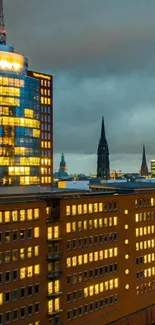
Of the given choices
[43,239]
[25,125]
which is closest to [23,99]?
[25,125]

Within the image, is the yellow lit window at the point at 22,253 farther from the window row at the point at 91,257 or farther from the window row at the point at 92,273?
the window row at the point at 92,273

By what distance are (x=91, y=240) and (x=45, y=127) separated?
91.2 meters

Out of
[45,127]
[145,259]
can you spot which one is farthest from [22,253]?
[45,127]

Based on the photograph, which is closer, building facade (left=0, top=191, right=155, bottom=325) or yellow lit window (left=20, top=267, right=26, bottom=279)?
building facade (left=0, top=191, right=155, bottom=325)

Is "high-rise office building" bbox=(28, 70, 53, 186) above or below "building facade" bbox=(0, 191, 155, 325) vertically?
above

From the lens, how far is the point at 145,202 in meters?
103

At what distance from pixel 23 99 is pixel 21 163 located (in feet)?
75.8

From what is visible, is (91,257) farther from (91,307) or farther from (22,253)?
(22,253)

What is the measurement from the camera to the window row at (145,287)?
330 ft

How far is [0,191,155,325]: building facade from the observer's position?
73.9 meters

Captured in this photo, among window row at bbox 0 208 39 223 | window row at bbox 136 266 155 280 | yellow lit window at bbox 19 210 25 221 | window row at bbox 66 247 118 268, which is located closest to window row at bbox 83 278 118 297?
window row at bbox 66 247 118 268

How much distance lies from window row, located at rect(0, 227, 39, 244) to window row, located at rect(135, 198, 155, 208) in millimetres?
32477

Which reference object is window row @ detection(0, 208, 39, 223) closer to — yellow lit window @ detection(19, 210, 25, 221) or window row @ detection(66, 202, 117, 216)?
yellow lit window @ detection(19, 210, 25, 221)

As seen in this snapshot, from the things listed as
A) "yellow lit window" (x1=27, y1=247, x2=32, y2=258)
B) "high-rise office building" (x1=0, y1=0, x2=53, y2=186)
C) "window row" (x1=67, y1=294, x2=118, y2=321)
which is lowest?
"window row" (x1=67, y1=294, x2=118, y2=321)
